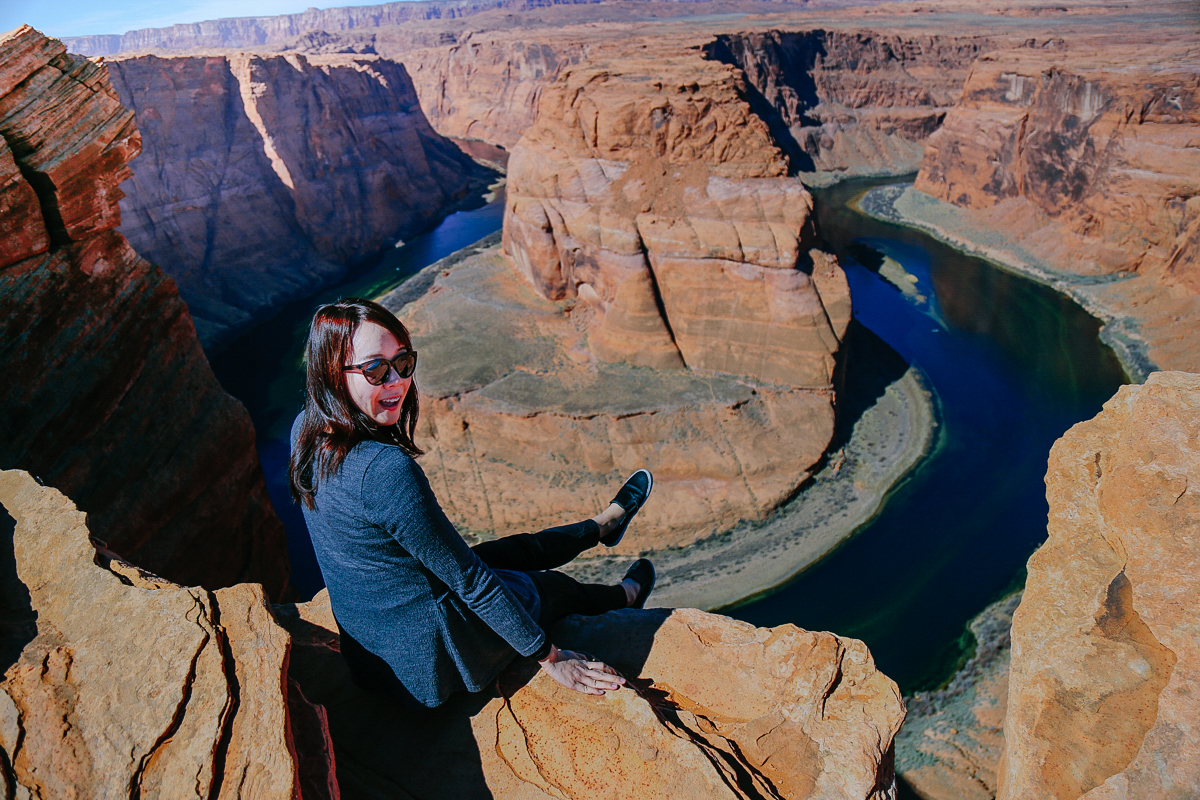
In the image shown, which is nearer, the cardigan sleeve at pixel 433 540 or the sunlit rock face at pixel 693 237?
the cardigan sleeve at pixel 433 540

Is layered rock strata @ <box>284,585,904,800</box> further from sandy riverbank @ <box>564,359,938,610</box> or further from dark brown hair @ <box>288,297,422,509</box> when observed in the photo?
sandy riverbank @ <box>564,359,938,610</box>

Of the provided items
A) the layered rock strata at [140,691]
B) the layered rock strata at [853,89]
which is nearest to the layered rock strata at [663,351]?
the layered rock strata at [140,691]

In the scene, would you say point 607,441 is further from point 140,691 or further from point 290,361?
point 290,361

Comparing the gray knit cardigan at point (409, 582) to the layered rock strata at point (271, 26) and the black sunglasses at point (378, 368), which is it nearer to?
the black sunglasses at point (378, 368)

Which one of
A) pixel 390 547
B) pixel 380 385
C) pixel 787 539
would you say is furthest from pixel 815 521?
pixel 380 385

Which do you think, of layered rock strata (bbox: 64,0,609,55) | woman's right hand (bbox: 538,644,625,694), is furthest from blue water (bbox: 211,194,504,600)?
layered rock strata (bbox: 64,0,609,55)
